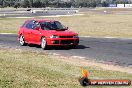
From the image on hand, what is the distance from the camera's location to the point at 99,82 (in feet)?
24.5

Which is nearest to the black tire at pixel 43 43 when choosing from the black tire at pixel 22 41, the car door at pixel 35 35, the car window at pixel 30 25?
the car door at pixel 35 35

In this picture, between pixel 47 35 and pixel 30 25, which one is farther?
pixel 30 25

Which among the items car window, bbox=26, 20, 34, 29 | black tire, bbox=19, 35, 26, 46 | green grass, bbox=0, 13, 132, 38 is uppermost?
car window, bbox=26, 20, 34, 29

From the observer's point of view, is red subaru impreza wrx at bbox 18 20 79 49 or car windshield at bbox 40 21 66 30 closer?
red subaru impreza wrx at bbox 18 20 79 49

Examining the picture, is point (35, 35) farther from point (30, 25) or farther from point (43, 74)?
point (43, 74)

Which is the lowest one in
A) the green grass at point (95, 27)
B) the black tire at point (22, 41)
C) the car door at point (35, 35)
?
the green grass at point (95, 27)

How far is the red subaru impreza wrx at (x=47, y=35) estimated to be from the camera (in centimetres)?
2033

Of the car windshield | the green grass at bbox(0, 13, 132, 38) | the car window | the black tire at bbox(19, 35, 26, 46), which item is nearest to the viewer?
the car windshield

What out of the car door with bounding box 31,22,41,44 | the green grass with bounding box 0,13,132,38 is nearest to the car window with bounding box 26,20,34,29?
the car door with bounding box 31,22,41,44

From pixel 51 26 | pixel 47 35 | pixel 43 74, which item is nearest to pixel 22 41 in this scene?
pixel 51 26

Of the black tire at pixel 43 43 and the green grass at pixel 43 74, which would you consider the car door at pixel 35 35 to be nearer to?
the black tire at pixel 43 43

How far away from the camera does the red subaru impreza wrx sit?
66.7 ft

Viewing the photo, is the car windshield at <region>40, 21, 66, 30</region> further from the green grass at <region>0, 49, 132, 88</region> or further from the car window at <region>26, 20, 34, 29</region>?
the green grass at <region>0, 49, 132, 88</region>

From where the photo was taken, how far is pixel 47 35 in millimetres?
20406
